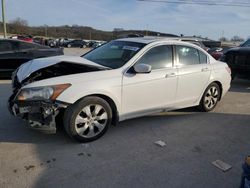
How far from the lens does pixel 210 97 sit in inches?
231

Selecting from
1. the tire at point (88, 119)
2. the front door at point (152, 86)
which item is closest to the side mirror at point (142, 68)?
the front door at point (152, 86)

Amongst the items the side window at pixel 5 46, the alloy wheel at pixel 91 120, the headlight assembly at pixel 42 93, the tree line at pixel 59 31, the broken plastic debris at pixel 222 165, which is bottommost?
the broken plastic debris at pixel 222 165

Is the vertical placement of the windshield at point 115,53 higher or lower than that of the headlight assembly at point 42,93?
higher

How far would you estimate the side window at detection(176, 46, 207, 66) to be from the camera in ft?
16.9

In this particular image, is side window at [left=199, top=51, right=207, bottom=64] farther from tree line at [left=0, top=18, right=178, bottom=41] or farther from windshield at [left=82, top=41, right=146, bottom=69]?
tree line at [left=0, top=18, right=178, bottom=41]

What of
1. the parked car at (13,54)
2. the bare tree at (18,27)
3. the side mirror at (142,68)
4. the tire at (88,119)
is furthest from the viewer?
the bare tree at (18,27)

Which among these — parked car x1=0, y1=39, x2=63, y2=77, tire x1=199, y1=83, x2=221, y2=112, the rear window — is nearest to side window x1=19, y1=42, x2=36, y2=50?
parked car x1=0, y1=39, x2=63, y2=77

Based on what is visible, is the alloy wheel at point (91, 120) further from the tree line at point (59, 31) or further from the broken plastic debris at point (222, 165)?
the tree line at point (59, 31)

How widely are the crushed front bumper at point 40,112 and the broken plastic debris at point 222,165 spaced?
7.14ft

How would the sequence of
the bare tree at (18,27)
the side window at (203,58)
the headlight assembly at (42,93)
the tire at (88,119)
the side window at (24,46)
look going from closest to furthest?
the headlight assembly at (42,93) → the tire at (88,119) → the side window at (203,58) → the side window at (24,46) → the bare tree at (18,27)

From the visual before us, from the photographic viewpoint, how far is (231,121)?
5391 millimetres

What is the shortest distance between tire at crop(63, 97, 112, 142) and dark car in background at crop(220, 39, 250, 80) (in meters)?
6.38

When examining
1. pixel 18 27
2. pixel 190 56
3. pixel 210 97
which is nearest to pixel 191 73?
pixel 190 56

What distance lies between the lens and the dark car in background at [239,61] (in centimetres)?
888
